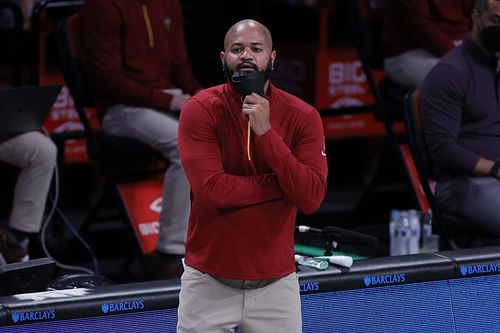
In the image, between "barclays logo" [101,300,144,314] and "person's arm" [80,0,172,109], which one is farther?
"person's arm" [80,0,172,109]

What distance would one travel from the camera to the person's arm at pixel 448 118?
18.9ft

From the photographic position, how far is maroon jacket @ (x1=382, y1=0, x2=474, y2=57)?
697 centimetres

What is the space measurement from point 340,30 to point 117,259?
108 inches

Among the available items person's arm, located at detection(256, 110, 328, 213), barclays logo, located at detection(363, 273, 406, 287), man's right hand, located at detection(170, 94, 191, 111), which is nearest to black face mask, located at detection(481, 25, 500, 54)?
barclays logo, located at detection(363, 273, 406, 287)

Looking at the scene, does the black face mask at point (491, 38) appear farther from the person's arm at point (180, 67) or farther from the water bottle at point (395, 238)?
the person's arm at point (180, 67)

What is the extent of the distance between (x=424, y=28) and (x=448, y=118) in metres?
1.33

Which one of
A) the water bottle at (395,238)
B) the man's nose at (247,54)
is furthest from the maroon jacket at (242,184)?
the water bottle at (395,238)

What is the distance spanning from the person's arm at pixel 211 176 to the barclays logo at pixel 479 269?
1.23m

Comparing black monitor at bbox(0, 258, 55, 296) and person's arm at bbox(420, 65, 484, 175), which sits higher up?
person's arm at bbox(420, 65, 484, 175)

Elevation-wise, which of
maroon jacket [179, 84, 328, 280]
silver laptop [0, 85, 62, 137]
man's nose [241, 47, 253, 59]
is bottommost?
silver laptop [0, 85, 62, 137]

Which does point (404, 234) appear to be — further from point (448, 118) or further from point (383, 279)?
point (383, 279)

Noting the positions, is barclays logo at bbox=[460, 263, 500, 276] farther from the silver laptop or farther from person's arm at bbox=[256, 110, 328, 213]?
the silver laptop

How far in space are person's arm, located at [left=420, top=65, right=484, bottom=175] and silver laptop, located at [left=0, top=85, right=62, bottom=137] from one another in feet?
5.82

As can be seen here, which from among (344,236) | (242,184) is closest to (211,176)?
(242,184)
